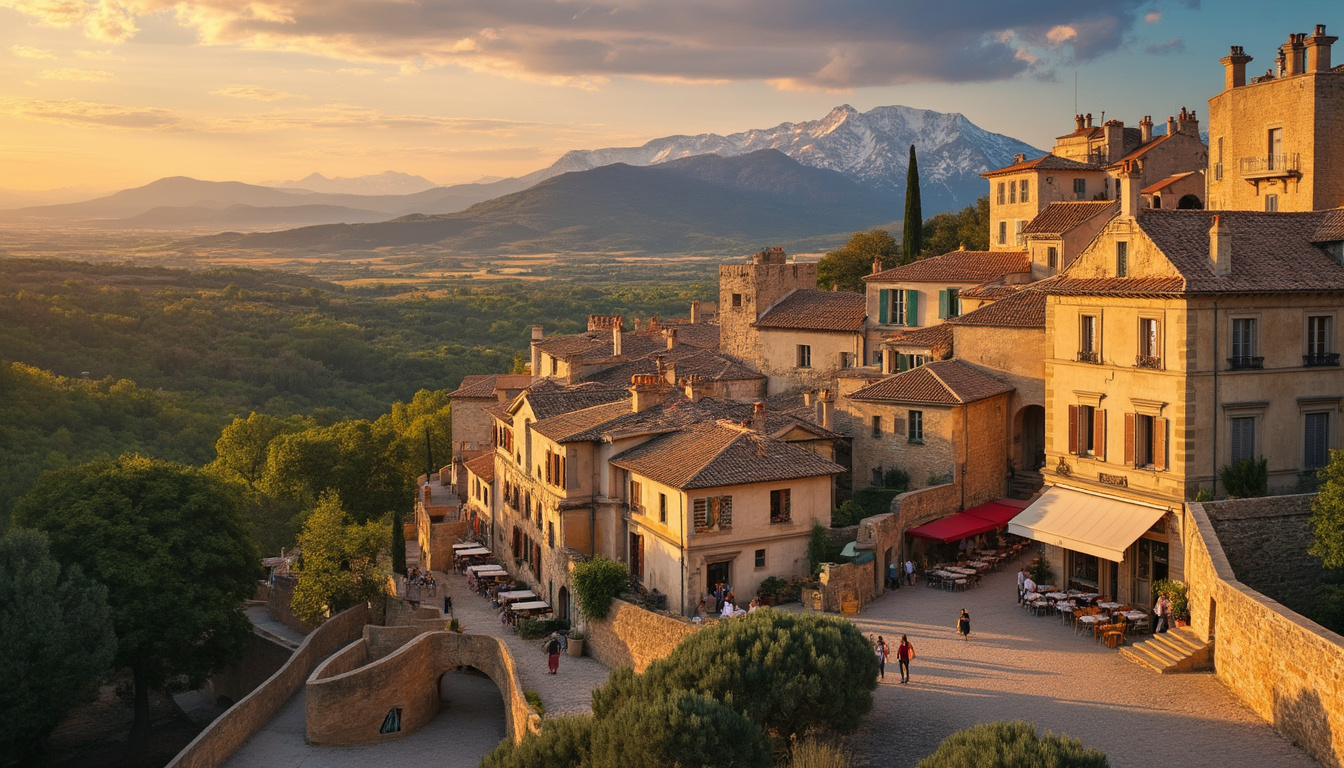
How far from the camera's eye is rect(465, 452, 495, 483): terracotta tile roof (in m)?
55.8

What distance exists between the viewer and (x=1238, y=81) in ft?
161

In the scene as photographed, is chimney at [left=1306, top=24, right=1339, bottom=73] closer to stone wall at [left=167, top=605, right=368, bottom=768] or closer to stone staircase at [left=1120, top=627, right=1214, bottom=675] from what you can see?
stone staircase at [left=1120, top=627, right=1214, bottom=675]

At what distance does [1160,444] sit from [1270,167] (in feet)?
67.7

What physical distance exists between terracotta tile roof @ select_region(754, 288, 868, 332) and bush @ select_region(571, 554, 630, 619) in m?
22.0

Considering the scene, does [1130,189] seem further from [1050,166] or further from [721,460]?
[1050,166]

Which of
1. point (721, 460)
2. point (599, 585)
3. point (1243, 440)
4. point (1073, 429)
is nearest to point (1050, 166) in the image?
point (1073, 429)

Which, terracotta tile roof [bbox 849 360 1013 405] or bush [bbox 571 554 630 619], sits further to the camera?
terracotta tile roof [bbox 849 360 1013 405]

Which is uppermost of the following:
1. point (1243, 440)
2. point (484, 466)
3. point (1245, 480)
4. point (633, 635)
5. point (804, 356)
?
point (804, 356)

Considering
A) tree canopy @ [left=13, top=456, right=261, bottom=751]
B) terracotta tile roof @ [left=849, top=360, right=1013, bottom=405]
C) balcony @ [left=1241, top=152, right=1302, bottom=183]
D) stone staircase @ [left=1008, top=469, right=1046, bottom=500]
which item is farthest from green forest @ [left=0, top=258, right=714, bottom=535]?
balcony @ [left=1241, top=152, right=1302, bottom=183]

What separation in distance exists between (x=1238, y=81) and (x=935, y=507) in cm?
2350

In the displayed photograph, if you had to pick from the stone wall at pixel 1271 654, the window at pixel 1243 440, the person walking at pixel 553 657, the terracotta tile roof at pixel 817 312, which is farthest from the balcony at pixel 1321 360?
the person walking at pixel 553 657

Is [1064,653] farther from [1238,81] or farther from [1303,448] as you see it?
[1238,81]

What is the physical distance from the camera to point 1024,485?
45.6 meters

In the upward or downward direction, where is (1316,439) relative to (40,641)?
upward
